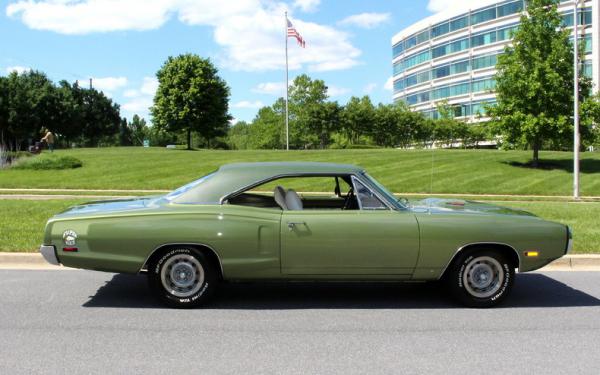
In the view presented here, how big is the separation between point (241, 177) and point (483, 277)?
2610mm

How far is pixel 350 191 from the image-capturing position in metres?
5.84

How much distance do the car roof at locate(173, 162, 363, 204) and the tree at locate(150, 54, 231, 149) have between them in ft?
147

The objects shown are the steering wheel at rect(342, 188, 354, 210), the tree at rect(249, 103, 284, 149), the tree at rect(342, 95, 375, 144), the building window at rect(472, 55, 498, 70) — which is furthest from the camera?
the tree at rect(249, 103, 284, 149)

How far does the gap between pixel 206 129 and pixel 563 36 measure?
107 feet

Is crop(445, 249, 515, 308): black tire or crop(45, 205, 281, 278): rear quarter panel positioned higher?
crop(45, 205, 281, 278): rear quarter panel

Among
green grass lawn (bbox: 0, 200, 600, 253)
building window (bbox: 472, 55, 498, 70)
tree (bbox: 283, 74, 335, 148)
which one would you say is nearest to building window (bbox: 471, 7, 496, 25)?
building window (bbox: 472, 55, 498, 70)

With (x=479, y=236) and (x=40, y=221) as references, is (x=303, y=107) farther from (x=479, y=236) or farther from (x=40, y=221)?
(x=479, y=236)

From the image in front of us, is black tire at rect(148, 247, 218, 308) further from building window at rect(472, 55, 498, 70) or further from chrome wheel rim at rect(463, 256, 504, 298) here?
building window at rect(472, 55, 498, 70)

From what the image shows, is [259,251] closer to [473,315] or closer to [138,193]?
[473,315]

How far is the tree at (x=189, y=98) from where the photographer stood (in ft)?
162

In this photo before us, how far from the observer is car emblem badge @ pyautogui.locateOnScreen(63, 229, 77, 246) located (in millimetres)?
5113

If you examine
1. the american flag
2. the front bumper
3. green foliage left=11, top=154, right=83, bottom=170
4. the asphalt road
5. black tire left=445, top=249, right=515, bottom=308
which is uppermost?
the american flag

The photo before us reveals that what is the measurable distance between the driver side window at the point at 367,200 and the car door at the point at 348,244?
0.13m

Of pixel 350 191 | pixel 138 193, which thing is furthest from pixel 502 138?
pixel 350 191
